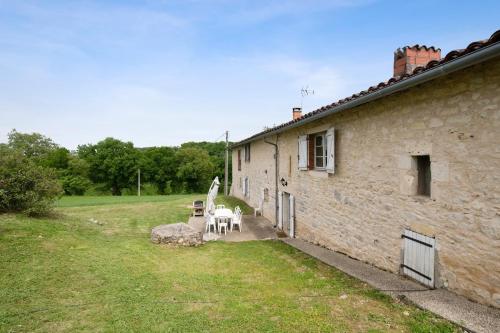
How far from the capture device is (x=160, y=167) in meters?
47.5

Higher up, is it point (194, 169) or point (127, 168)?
point (127, 168)

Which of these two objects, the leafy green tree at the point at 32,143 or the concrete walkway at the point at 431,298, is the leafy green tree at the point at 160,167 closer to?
the leafy green tree at the point at 32,143

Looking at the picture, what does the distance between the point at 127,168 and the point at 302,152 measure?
40915 millimetres

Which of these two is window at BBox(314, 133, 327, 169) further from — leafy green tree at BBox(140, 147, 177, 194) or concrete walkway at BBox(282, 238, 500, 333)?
leafy green tree at BBox(140, 147, 177, 194)

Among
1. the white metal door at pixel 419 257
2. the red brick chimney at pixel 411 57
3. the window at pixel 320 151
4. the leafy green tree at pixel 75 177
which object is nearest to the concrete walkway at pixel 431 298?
the white metal door at pixel 419 257

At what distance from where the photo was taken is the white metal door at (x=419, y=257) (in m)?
4.91

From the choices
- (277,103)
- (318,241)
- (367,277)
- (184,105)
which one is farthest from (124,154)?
(367,277)

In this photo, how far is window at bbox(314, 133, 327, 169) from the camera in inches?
345

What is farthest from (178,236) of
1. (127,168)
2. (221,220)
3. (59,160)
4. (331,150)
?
(59,160)

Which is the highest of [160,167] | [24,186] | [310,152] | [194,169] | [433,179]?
[310,152]

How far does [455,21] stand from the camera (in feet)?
27.7

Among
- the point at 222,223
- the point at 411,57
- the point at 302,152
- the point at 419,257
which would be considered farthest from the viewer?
the point at 222,223

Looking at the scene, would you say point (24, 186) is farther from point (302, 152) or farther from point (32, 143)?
point (32, 143)

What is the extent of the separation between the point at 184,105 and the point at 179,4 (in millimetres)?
20538
